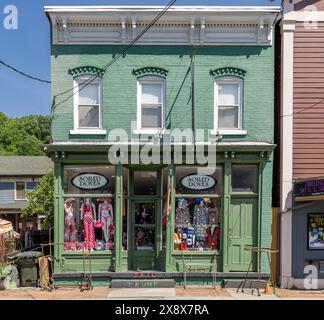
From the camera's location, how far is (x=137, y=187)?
1145 cm

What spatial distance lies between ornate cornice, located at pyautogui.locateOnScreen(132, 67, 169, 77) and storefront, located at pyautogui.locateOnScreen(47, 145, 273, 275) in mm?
2521

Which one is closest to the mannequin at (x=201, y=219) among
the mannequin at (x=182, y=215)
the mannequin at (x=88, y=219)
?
the mannequin at (x=182, y=215)

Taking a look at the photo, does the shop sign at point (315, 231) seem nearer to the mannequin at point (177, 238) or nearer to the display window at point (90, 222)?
the mannequin at point (177, 238)

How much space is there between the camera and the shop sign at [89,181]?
11.1 meters

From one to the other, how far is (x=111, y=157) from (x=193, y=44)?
3.84 m

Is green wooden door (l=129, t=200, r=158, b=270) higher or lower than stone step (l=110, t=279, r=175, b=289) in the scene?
higher

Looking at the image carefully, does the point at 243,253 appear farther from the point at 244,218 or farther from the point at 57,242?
the point at 57,242

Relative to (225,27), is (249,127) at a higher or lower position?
lower

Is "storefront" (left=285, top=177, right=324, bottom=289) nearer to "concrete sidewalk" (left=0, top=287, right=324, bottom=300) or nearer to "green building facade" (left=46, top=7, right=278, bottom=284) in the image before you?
"concrete sidewalk" (left=0, top=287, right=324, bottom=300)

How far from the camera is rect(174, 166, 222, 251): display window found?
11102mm

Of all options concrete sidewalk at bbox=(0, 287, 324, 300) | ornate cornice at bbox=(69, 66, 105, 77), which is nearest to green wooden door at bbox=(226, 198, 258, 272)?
concrete sidewalk at bbox=(0, 287, 324, 300)

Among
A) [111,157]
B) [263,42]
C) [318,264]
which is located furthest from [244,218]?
[263,42]

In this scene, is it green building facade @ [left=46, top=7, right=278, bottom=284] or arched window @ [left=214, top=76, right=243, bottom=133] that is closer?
green building facade @ [left=46, top=7, right=278, bottom=284]

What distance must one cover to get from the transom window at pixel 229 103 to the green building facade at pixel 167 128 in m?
0.03
